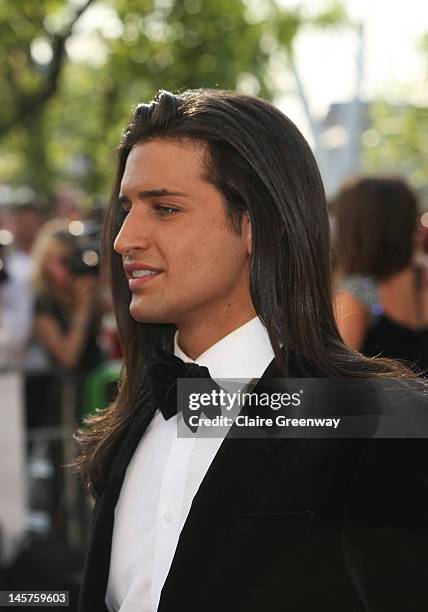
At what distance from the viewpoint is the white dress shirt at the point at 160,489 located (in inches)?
73.6

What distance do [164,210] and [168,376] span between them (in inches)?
13.7

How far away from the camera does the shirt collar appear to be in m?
1.98

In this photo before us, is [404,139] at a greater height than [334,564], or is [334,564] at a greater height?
[404,139]

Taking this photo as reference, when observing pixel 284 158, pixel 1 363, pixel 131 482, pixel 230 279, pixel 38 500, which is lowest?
pixel 38 500

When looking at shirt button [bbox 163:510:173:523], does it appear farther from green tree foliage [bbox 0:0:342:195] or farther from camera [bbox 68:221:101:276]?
green tree foliage [bbox 0:0:342:195]

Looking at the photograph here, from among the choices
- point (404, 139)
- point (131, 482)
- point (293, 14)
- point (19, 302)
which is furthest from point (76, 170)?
point (131, 482)

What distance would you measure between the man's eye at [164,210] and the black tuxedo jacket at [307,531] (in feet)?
1.53

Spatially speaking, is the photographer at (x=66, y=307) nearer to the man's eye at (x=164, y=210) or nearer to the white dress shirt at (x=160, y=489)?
the white dress shirt at (x=160, y=489)

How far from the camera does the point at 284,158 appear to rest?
1953mm

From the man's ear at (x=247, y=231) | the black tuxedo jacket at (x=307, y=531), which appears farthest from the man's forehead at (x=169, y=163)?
the black tuxedo jacket at (x=307, y=531)

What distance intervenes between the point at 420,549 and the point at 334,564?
6.3 inches

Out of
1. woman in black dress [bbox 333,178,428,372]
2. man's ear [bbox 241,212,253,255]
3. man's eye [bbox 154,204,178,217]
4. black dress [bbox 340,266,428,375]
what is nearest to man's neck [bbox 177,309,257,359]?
man's ear [bbox 241,212,253,255]

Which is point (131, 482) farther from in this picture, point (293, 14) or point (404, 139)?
point (404, 139)

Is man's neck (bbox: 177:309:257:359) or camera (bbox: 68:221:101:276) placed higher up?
man's neck (bbox: 177:309:257:359)
